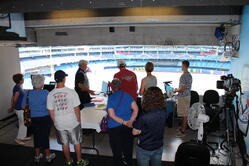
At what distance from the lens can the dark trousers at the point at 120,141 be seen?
2.53 m

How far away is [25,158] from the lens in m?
3.37

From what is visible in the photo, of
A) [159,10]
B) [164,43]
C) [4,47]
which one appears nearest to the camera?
[159,10]

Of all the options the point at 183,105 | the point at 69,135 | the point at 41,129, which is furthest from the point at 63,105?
the point at 183,105

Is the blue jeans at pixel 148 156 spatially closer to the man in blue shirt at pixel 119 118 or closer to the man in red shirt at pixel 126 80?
the man in blue shirt at pixel 119 118

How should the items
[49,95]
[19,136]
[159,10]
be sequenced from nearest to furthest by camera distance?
[49,95] < [19,136] < [159,10]

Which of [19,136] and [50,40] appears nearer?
[19,136]

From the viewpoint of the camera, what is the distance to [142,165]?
220 centimetres

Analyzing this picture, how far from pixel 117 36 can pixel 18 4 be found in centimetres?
298

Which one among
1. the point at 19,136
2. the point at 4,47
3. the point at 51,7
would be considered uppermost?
the point at 51,7

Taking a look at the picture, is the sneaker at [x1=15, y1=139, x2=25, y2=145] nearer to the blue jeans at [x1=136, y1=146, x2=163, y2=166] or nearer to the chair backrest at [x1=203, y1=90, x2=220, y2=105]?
the blue jeans at [x1=136, y1=146, x2=163, y2=166]

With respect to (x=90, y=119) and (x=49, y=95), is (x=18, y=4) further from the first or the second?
(x=90, y=119)

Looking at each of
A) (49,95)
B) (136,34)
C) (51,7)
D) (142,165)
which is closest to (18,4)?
(51,7)

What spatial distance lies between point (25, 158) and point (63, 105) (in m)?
1.50

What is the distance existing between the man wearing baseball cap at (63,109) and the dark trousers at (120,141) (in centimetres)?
57
